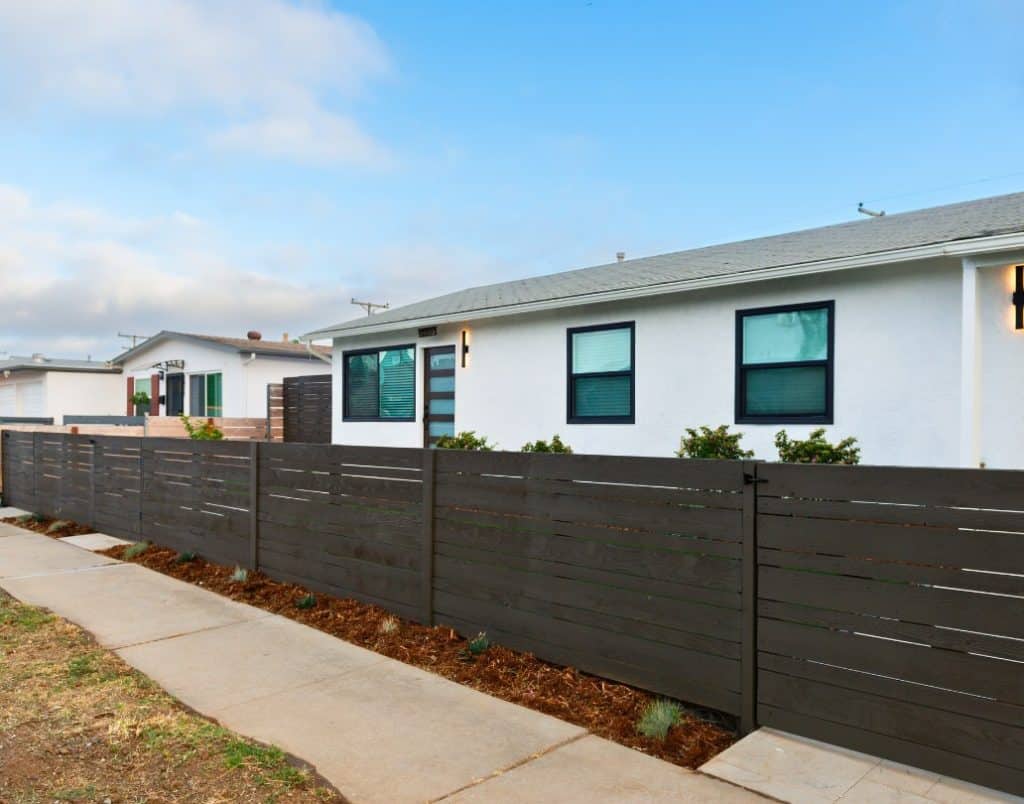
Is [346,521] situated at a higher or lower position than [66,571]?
higher

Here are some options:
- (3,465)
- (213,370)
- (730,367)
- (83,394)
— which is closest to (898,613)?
(730,367)

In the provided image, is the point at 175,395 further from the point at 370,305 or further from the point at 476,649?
the point at 476,649

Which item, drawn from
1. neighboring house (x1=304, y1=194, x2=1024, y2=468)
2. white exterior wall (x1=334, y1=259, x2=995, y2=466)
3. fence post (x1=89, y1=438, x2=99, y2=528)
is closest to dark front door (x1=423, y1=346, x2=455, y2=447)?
neighboring house (x1=304, y1=194, x2=1024, y2=468)

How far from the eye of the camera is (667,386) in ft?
28.6

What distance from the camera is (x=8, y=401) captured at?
31.1 metres

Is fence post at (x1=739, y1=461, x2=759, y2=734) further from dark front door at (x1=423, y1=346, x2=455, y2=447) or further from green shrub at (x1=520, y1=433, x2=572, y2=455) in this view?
dark front door at (x1=423, y1=346, x2=455, y2=447)

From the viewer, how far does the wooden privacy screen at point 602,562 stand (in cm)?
349

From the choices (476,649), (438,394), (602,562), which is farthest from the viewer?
(438,394)

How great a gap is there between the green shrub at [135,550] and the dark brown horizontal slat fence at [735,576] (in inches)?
122

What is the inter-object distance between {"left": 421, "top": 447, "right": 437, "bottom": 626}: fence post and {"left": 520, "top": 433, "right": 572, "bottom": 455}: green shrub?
3863 mm

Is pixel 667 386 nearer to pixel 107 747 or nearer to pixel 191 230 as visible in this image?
pixel 107 747

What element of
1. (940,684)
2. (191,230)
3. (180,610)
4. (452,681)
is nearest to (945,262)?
(940,684)

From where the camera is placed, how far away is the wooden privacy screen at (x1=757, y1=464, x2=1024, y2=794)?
268cm

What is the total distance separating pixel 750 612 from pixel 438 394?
871cm
